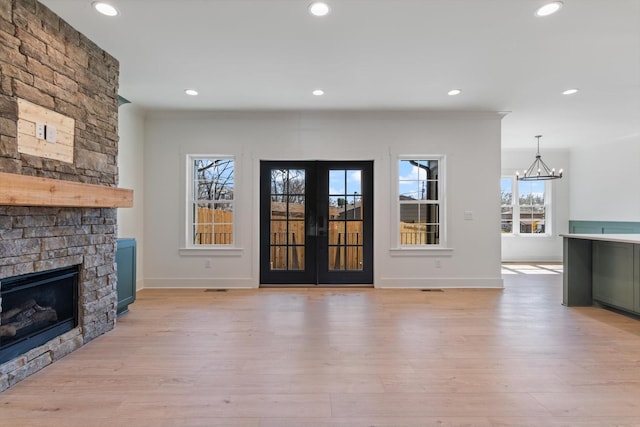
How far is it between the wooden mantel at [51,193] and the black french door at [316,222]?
97.7 inches

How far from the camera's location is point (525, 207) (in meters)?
8.20

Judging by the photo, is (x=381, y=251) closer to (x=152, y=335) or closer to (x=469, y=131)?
(x=469, y=131)

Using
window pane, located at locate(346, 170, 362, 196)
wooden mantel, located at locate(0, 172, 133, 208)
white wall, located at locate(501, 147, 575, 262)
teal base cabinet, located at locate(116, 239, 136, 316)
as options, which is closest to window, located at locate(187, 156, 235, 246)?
teal base cabinet, located at locate(116, 239, 136, 316)

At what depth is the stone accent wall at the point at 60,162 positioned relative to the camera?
2.21 m

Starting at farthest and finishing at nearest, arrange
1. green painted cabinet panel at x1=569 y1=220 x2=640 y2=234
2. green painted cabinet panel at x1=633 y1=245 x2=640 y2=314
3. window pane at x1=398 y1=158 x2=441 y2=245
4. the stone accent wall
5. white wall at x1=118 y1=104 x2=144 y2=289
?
green painted cabinet panel at x1=569 y1=220 x2=640 y2=234 → window pane at x1=398 y1=158 x2=441 y2=245 → white wall at x1=118 y1=104 x2=144 y2=289 → green painted cabinet panel at x1=633 y1=245 x2=640 y2=314 → the stone accent wall

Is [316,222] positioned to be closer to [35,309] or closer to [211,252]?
[211,252]

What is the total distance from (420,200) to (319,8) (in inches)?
140

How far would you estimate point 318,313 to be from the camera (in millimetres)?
3789

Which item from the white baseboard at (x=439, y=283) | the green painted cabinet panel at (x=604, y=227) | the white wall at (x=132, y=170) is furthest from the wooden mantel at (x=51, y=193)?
the green painted cabinet panel at (x=604, y=227)

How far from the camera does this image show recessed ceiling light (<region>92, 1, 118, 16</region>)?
2523 millimetres

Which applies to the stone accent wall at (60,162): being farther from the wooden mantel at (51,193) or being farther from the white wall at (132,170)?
the white wall at (132,170)

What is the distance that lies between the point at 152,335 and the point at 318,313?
1.73 meters

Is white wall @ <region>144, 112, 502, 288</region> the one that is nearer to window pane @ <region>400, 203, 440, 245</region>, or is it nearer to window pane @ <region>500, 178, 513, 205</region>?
window pane @ <region>400, 203, 440, 245</region>

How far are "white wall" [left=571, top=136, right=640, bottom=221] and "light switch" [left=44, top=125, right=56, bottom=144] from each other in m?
9.48
